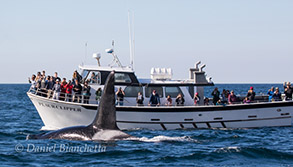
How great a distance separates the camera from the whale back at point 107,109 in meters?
15.7

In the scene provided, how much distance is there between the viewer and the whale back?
619 inches

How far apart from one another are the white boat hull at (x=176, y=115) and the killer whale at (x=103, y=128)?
26.3ft

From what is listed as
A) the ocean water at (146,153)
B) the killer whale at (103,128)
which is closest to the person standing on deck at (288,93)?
the ocean water at (146,153)

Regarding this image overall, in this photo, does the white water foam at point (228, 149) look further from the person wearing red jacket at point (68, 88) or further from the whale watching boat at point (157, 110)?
the person wearing red jacket at point (68, 88)

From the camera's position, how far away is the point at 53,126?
86.7 ft

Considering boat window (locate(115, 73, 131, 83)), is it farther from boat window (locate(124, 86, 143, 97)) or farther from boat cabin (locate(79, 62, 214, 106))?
boat window (locate(124, 86, 143, 97))

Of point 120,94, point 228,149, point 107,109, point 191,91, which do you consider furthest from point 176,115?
point 107,109

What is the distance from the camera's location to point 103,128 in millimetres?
16547

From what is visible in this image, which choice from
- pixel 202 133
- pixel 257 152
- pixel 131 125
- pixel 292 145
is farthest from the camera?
pixel 131 125

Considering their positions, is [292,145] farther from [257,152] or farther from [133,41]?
[133,41]

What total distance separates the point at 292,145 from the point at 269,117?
23.1ft

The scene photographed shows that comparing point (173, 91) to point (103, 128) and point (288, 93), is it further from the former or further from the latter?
point (103, 128)

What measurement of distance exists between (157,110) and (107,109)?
379 inches

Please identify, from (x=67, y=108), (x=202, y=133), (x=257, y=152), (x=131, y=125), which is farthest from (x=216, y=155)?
(x=67, y=108)
